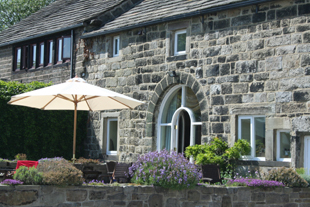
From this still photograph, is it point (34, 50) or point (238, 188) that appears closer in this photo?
point (238, 188)

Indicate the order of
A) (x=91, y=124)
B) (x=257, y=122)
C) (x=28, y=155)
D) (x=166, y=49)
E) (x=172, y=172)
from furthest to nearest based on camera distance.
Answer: (x=91, y=124) < (x=28, y=155) < (x=166, y=49) < (x=257, y=122) < (x=172, y=172)

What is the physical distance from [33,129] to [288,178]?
9577 mm

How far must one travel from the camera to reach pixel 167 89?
1466 cm

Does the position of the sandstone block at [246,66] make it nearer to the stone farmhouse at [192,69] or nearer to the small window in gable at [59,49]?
the stone farmhouse at [192,69]

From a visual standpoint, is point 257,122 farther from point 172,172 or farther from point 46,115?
point 46,115

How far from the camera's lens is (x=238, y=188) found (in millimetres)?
9094

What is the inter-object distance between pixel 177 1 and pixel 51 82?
5884 millimetres

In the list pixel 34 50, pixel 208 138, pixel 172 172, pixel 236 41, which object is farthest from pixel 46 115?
pixel 172 172

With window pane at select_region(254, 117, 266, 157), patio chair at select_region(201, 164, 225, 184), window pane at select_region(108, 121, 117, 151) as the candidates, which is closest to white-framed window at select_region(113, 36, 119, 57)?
window pane at select_region(108, 121, 117, 151)

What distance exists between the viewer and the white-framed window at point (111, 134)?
16619mm

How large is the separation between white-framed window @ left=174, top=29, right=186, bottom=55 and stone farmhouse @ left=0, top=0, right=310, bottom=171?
0.03 m

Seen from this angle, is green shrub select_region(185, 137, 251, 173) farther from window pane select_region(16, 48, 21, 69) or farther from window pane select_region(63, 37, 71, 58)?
window pane select_region(16, 48, 21, 69)

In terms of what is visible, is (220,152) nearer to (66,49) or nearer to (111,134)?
(111,134)

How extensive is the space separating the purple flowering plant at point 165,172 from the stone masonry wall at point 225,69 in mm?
3788
